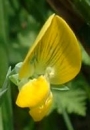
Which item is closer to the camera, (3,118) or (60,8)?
(3,118)

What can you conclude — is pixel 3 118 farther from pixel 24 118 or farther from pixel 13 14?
pixel 13 14

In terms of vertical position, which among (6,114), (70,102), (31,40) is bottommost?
(70,102)

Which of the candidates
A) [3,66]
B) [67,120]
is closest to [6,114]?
[3,66]

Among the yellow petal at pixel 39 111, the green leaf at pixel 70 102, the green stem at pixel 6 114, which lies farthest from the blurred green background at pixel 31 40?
the yellow petal at pixel 39 111

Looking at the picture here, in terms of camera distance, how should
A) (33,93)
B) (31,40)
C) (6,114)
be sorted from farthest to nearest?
(31,40) → (6,114) → (33,93)

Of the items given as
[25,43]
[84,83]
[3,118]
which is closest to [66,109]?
[84,83]

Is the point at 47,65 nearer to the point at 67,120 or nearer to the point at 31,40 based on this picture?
the point at 67,120
